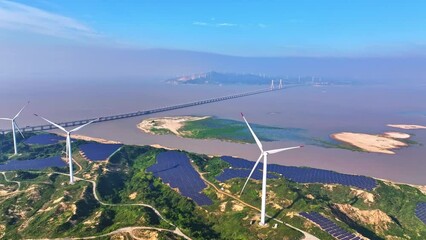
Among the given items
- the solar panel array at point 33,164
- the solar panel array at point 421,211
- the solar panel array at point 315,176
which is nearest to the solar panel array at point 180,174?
the solar panel array at point 315,176

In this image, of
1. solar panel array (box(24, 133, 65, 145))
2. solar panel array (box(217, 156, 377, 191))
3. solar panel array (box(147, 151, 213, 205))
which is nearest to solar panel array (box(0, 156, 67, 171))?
solar panel array (box(24, 133, 65, 145))

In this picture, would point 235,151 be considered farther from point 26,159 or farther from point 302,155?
point 26,159

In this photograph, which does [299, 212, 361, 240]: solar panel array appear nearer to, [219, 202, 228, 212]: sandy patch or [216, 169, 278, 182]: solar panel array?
[219, 202, 228, 212]: sandy patch

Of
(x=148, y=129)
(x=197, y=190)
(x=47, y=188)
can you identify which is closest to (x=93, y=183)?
(x=47, y=188)

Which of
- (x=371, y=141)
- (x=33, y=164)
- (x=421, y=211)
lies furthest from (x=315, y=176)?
(x=33, y=164)

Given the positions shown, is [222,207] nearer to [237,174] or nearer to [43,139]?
[237,174]
